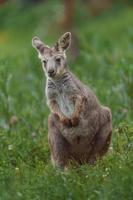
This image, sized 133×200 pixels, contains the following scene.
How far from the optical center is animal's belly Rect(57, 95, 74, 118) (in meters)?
9.13

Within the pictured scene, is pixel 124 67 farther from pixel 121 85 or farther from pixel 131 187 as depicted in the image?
pixel 131 187

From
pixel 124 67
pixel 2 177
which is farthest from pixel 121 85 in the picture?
pixel 2 177

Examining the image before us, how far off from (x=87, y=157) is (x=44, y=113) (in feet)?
7.93

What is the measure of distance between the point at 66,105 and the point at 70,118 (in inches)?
6.7

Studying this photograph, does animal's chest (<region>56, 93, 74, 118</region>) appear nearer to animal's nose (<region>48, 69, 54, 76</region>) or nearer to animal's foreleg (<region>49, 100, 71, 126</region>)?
animal's foreleg (<region>49, 100, 71, 126</region>)

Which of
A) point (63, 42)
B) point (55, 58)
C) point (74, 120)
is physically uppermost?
point (63, 42)

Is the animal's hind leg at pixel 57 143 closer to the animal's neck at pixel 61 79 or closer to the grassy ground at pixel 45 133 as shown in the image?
the grassy ground at pixel 45 133

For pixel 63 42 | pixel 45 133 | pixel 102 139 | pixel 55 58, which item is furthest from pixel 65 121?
pixel 45 133

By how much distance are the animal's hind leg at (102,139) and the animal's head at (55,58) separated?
62 cm

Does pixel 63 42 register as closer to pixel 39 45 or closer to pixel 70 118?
pixel 39 45

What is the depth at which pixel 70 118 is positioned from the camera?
909cm

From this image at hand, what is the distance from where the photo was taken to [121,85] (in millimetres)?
11891

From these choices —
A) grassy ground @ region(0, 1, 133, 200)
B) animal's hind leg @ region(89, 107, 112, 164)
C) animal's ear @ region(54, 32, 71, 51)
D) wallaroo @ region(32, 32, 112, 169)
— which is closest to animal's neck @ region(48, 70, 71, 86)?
wallaroo @ region(32, 32, 112, 169)

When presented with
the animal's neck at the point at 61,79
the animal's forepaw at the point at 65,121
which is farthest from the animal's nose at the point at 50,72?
the animal's forepaw at the point at 65,121
